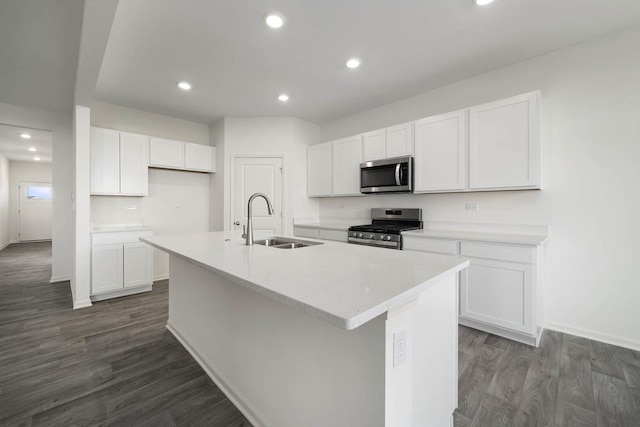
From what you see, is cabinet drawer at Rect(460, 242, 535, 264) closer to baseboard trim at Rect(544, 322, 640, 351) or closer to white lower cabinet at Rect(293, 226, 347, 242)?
baseboard trim at Rect(544, 322, 640, 351)

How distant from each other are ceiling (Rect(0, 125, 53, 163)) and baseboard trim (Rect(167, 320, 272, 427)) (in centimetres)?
456

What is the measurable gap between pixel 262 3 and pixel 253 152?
2.60 meters

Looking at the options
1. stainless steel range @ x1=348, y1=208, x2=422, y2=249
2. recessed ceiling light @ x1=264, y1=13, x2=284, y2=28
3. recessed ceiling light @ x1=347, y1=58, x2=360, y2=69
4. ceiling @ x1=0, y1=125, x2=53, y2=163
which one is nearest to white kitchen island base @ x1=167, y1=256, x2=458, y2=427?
stainless steel range @ x1=348, y1=208, x2=422, y2=249

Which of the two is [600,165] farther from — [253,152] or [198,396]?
[253,152]

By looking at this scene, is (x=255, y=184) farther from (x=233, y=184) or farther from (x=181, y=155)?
(x=181, y=155)

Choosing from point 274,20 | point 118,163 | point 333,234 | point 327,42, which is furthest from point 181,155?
point 327,42

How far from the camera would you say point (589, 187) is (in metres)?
2.47

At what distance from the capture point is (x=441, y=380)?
1347 mm

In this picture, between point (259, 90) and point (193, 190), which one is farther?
point (193, 190)

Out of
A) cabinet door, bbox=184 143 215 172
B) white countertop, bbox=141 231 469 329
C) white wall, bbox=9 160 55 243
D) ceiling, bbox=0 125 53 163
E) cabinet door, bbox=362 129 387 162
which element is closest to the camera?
white countertop, bbox=141 231 469 329

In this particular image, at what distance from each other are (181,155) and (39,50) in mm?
1883

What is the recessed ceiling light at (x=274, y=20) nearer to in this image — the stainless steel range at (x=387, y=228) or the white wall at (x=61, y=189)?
the stainless steel range at (x=387, y=228)

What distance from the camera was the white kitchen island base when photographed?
0.95 meters

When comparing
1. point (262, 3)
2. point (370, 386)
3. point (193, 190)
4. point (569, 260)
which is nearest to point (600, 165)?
point (569, 260)
